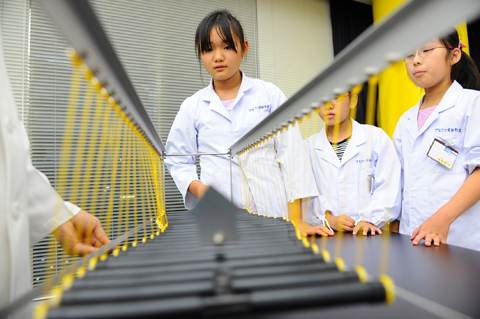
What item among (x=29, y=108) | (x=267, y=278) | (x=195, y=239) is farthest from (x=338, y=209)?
(x=29, y=108)

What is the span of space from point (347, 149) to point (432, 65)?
0.53 metres

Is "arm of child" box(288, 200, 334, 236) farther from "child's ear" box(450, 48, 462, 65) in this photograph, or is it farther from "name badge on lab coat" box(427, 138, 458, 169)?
"child's ear" box(450, 48, 462, 65)

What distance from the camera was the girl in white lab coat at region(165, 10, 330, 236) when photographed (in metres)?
1.32

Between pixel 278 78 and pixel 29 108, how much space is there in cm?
236

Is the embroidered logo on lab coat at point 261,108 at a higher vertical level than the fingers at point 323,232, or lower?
higher

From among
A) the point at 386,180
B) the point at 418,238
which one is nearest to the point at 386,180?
the point at 386,180

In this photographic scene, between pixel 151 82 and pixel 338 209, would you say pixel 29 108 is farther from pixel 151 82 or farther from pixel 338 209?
pixel 338 209

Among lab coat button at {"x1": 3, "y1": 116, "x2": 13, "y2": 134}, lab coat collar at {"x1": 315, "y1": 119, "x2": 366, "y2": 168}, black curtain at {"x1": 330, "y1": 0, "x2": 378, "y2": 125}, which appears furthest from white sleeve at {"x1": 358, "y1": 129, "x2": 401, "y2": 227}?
black curtain at {"x1": 330, "y1": 0, "x2": 378, "y2": 125}

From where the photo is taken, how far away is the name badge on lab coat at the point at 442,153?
1.28 meters

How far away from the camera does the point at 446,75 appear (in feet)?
4.70

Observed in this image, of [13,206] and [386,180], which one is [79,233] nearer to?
[13,206]

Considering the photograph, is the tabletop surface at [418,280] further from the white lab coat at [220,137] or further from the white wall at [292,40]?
the white wall at [292,40]

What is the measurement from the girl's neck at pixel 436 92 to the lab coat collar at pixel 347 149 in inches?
12.9

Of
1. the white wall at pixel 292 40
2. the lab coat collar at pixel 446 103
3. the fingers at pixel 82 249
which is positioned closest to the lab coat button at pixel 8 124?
the fingers at pixel 82 249
